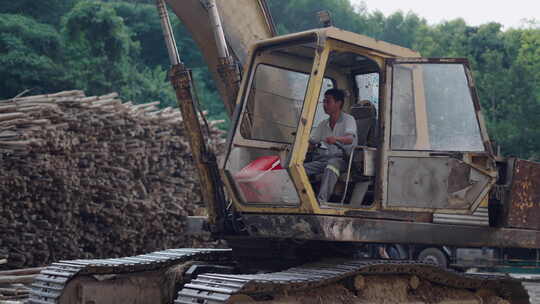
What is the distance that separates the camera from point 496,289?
7781 mm

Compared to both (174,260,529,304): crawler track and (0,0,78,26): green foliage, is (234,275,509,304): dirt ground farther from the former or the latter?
(0,0,78,26): green foliage

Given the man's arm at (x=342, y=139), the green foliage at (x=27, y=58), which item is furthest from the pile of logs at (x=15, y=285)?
the green foliage at (x=27, y=58)

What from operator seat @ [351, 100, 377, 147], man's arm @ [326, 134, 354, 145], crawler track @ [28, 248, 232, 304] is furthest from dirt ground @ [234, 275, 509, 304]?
crawler track @ [28, 248, 232, 304]

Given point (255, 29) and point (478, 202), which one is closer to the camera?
point (478, 202)

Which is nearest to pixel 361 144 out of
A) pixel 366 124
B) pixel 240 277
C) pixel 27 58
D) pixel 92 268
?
pixel 366 124

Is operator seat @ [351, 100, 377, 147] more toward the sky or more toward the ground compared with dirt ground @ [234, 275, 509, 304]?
more toward the sky

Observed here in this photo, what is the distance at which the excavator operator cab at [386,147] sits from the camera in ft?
22.4

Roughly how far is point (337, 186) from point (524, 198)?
Result: 1.65 m

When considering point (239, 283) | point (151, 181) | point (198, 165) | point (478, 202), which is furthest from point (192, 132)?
point (151, 181)

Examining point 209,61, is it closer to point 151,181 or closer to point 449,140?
point 449,140

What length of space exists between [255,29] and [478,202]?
2594mm

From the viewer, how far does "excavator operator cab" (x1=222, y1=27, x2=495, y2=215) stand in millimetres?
6812

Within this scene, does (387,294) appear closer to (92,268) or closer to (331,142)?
(331,142)

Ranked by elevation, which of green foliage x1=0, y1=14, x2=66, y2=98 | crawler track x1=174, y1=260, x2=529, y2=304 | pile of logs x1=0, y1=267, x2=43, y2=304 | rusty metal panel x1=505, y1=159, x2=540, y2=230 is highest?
green foliage x1=0, y1=14, x2=66, y2=98
